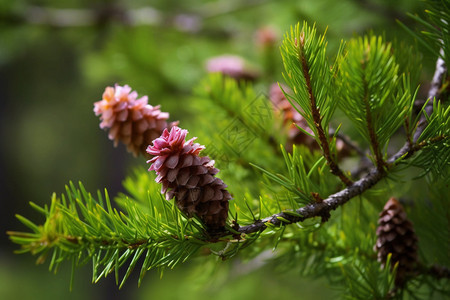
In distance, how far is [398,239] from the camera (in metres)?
0.34

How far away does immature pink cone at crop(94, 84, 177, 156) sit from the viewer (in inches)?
13.4

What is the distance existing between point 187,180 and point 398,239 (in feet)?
0.62

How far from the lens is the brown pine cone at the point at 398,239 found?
1.12ft

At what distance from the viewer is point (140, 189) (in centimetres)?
40

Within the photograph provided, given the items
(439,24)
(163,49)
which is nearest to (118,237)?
(439,24)

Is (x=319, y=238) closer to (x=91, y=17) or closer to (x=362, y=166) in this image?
(x=362, y=166)

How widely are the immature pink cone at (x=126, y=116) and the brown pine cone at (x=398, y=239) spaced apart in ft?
0.68

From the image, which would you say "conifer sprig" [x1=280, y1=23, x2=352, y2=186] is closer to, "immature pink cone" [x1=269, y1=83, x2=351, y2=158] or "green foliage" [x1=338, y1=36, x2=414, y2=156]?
"green foliage" [x1=338, y1=36, x2=414, y2=156]

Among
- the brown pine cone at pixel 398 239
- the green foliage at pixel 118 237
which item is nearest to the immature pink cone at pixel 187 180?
the green foliage at pixel 118 237

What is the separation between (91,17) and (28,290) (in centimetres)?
309

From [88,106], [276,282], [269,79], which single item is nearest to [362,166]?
[269,79]

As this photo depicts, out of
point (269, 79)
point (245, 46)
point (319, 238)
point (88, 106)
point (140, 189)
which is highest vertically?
point (88, 106)

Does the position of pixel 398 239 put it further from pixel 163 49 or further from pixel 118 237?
pixel 163 49

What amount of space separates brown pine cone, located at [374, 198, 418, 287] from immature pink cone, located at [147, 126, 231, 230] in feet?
0.49
